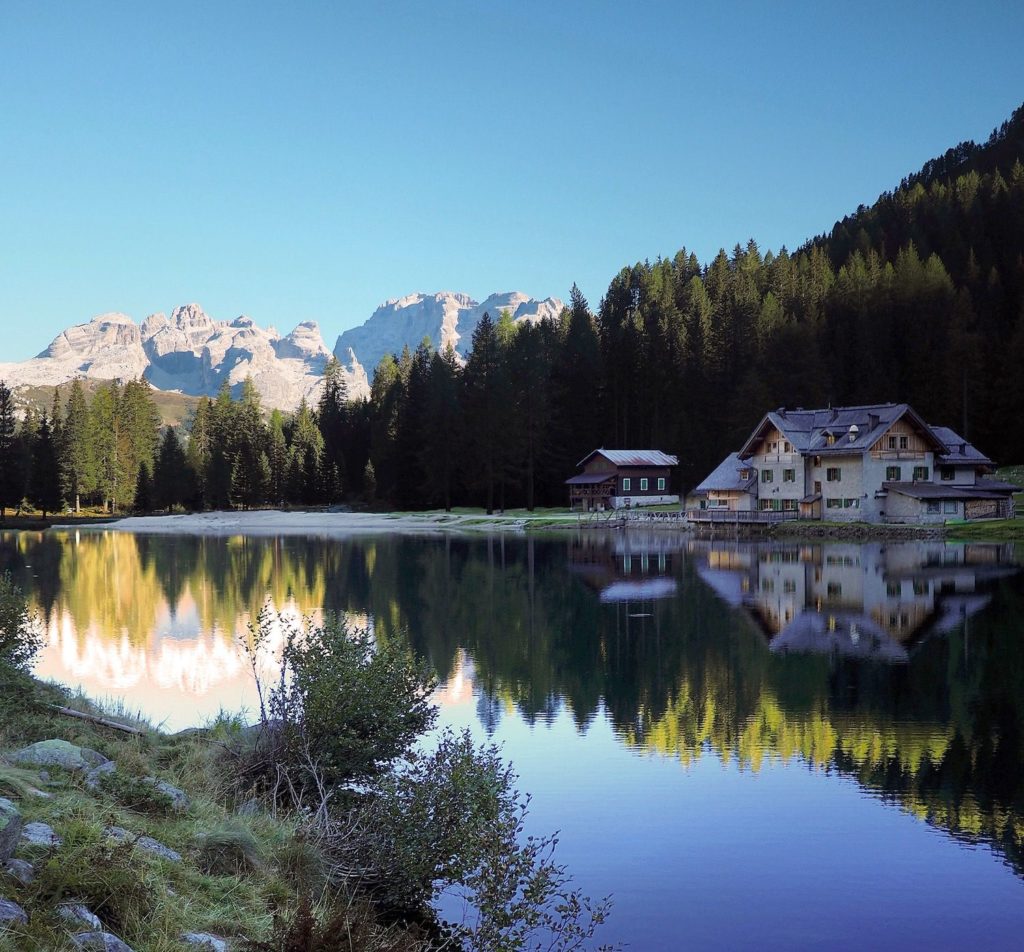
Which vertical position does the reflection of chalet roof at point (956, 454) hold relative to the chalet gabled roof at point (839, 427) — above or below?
below

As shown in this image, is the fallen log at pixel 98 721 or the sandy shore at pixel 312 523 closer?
the fallen log at pixel 98 721

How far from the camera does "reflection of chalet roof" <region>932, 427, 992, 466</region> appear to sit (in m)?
71.2

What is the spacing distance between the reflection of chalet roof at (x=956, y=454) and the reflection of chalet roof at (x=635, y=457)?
25629mm

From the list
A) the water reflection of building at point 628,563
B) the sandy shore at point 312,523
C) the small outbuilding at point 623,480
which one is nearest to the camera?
the water reflection of building at point 628,563

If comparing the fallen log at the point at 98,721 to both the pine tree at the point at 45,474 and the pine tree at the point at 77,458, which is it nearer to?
the pine tree at the point at 45,474

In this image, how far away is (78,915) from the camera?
6.44 metres

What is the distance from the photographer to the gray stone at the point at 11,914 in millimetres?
5906

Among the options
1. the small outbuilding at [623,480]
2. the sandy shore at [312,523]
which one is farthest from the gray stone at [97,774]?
the small outbuilding at [623,480]

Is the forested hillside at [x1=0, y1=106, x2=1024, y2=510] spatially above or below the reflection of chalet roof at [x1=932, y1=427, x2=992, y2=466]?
above

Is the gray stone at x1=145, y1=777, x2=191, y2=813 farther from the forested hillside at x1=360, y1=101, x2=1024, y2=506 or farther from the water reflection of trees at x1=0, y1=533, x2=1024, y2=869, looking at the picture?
the forested hillside at x1=360, y1=101, x2=1024, y2=506

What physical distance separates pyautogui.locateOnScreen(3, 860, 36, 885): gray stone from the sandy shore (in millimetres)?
72893

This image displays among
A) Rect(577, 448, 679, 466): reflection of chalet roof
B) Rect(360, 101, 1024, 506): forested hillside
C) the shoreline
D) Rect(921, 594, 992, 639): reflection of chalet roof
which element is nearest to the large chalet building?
the shoreline

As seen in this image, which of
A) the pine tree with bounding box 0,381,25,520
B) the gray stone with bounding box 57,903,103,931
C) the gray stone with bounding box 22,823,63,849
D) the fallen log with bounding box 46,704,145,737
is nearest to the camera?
the gray stone with bounding box 57,903,103,931

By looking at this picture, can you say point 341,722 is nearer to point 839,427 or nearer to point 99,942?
point 99,942
